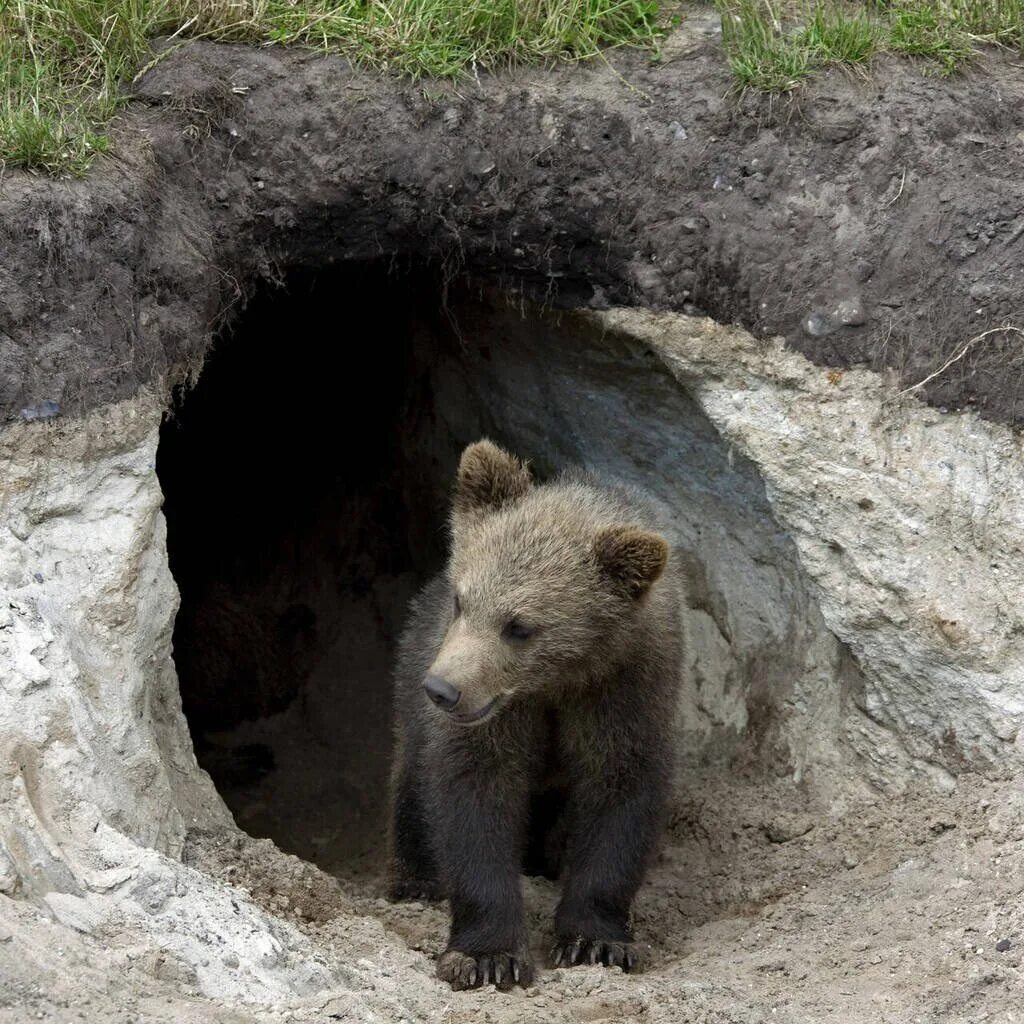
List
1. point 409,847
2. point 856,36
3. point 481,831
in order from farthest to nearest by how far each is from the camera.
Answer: point 409,847 < point 856,36 < point 481,831

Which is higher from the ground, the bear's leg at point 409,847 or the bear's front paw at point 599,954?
the bear's front paw at point 599,954

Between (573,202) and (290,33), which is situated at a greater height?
(290,33)

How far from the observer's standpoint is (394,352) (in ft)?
28.2

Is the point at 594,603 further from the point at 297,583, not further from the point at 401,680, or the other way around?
the point at 297,583

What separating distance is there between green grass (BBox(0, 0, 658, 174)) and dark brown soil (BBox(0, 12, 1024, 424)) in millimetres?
123

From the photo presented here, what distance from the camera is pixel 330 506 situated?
916cm

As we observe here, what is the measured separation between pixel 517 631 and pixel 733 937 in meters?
1.57

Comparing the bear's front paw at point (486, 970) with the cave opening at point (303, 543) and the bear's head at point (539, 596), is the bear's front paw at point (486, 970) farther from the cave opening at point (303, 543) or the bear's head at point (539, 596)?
the cave opening at point (303, 543)

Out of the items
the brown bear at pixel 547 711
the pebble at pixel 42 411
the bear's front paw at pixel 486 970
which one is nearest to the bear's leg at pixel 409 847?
the brown bear at pixel 547 711

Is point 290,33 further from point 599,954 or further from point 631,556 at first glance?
point 599,954

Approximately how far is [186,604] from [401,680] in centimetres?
298

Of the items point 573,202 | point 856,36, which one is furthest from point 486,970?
point 856,36

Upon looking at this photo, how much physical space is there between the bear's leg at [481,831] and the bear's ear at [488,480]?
2.92 feet

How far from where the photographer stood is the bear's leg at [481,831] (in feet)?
16.5
